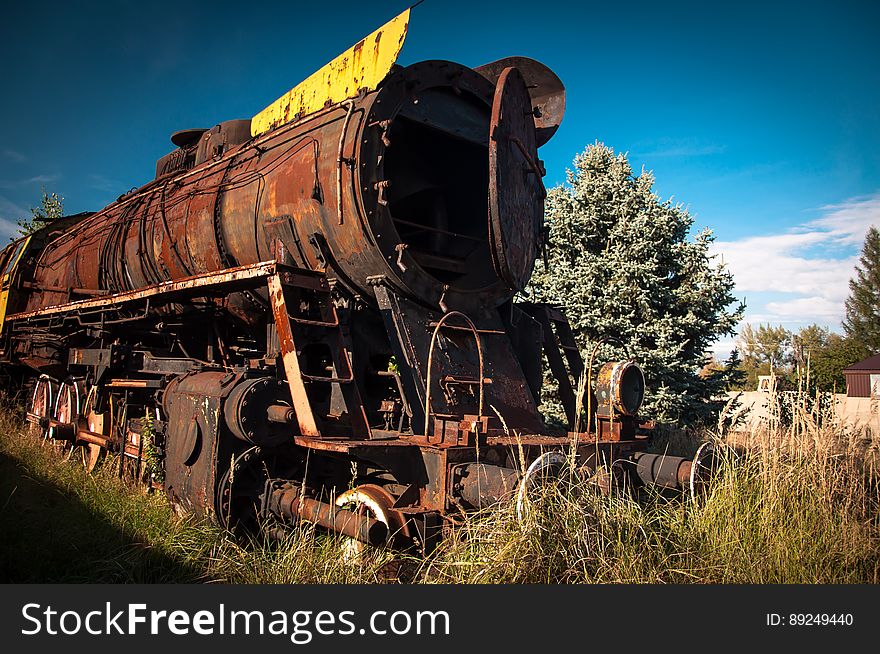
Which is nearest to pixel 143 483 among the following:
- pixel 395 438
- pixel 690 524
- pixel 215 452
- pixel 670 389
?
pixel 215 452

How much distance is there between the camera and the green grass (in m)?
3.25

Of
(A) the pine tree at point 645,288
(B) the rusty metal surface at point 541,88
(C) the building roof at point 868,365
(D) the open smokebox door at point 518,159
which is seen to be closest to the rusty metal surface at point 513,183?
(D) the open smokebox door at point 518,159

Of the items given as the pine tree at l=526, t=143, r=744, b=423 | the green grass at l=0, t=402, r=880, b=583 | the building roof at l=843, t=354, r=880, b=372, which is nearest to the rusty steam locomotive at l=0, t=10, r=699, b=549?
the green grass at l=0, t=402, r=880, b=583

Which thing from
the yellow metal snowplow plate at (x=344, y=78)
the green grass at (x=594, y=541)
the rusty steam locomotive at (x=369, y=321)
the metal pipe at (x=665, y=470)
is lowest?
the green grass at (x=594, y=541)

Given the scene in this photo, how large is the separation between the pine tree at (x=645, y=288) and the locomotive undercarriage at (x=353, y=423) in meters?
4.35

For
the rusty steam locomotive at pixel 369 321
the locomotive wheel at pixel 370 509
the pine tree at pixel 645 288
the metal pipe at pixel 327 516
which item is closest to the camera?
the metal pipe at pixel 327 516

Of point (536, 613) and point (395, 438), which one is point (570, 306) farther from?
point (536, 613)

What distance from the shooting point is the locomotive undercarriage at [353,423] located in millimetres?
3723

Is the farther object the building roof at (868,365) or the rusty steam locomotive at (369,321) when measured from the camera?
the building roof at (868,365)

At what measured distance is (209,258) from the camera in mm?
5910

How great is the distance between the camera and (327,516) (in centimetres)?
374

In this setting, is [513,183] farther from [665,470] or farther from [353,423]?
[665,470]

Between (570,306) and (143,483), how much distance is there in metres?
7.09

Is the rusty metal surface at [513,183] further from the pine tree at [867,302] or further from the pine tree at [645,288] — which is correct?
the pine tree at [645,288]
